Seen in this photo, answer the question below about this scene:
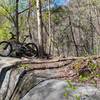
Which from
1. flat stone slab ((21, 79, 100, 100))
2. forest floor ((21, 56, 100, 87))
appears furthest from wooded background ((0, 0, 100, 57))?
flat stone slab ((21, 79, 100, 100))

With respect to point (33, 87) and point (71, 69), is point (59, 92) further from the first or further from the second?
point (71, 69)

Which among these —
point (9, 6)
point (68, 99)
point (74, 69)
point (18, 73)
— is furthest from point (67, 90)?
point (9, 6)

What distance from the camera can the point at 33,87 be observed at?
3998mm

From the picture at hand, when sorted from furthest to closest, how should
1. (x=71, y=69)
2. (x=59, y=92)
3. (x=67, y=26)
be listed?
1. (x=67, y=26)
2. (x=71, y=69)
3. (x=59, y=92)

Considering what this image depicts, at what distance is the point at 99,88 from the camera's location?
11.6 ft

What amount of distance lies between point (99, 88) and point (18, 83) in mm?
1523

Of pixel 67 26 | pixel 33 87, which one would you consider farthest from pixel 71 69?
pixel 67 26

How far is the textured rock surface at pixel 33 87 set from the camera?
3400 millimetres

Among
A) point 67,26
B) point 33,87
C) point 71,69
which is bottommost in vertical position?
point 33,87

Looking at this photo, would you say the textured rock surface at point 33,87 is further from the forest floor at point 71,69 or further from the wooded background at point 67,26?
the wooded background at point 67,26

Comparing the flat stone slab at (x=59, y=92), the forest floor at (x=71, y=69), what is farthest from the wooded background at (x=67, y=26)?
the flat stone slab at (x=59, y=92)

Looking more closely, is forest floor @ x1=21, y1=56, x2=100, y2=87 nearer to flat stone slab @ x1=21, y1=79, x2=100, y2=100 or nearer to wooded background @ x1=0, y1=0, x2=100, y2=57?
flat stone slab @ x1=21, y1=79, x2=100, y2=100

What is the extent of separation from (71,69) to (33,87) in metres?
0.96

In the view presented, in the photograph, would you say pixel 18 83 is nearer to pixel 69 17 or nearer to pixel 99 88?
pixel 99 88
